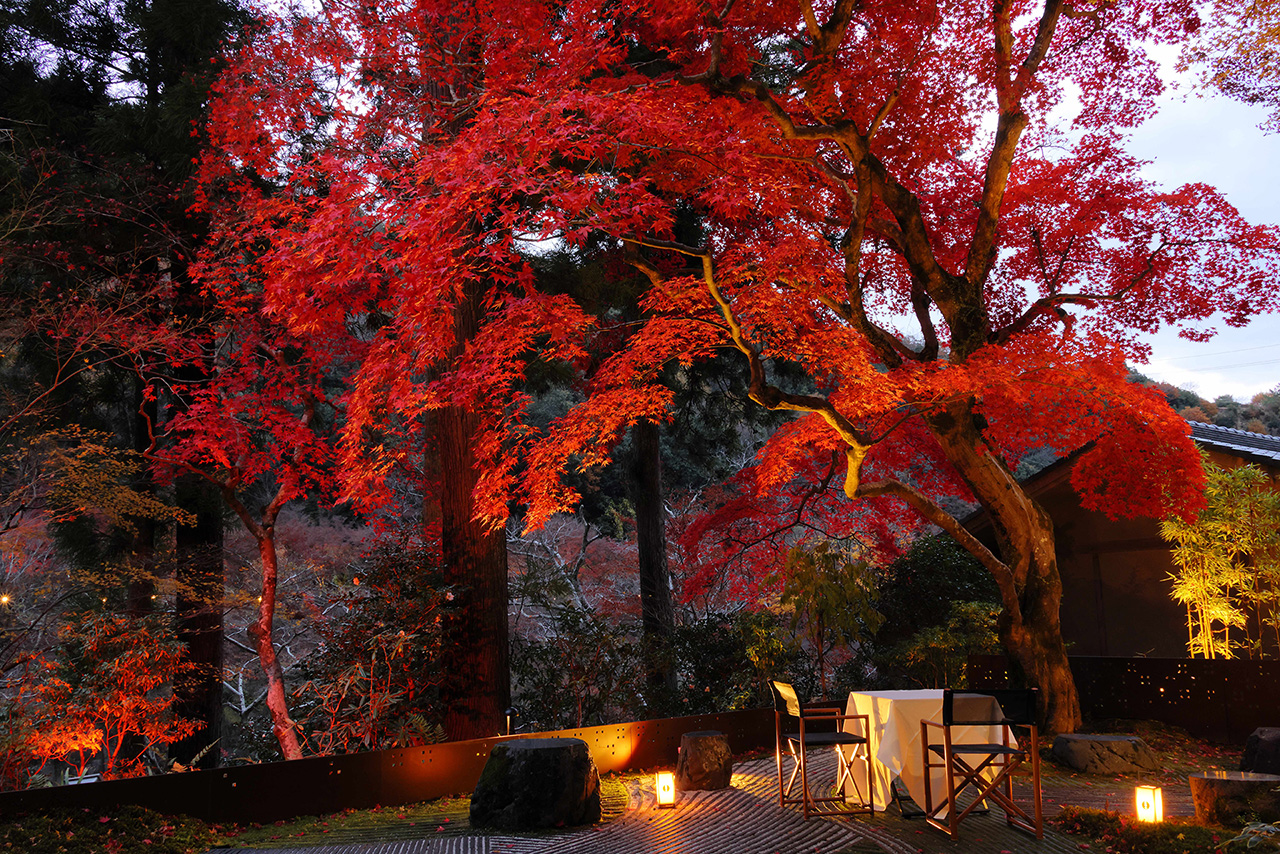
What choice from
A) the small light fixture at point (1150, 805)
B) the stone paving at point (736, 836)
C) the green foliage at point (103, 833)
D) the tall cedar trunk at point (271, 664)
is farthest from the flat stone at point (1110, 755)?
the tall cedar trunk at point (271, 664)

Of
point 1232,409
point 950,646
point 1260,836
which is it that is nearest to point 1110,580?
point 950,646

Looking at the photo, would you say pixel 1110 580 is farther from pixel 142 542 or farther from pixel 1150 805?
pixel 142 542

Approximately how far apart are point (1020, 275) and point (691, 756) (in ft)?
19.7

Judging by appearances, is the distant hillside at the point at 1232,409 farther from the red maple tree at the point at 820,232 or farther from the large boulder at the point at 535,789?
the large boulder at the point at 535,789

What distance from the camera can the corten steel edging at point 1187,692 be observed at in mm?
7332

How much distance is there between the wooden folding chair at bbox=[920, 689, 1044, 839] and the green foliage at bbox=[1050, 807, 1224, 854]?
26cm

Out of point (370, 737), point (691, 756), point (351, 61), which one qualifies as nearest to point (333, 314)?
point (351, 61)

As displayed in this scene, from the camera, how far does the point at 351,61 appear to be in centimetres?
809

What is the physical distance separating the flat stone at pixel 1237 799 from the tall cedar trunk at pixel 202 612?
8.22 metres

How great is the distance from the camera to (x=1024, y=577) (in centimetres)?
784

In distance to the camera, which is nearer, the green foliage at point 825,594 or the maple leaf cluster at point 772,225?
the maple leaf cluster at point 772,225

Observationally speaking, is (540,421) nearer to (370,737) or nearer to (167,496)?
(167,496)

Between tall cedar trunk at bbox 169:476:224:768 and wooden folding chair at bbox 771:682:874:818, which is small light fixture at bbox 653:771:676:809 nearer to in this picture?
wooden folding chair at bbox 771:682:874:818

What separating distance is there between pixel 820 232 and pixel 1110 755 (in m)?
5.33
